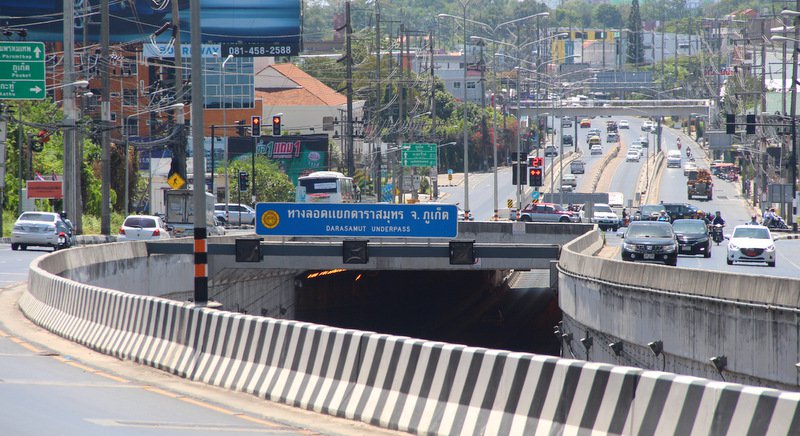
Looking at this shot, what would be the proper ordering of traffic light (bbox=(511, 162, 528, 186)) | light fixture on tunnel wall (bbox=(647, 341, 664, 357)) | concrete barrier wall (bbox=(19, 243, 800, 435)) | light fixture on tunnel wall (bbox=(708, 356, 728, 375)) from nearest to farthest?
concrete barrier wall (bbox=(19, 243, 800, 435)) < light fixture on tunnel wall (bbox=(708, 356, 728, 375)) < light fixture on tunnel wall (bbox=(647, 341, 664, 357)) < traffic light (bbox=(511, 162, 528, 186))

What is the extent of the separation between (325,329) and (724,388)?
243 inches

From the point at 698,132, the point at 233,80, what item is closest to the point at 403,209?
the point at 233,80

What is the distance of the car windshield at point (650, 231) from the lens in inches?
1674

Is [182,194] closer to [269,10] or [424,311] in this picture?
[424,311]

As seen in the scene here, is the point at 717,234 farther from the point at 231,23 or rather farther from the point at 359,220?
the point at 231,23

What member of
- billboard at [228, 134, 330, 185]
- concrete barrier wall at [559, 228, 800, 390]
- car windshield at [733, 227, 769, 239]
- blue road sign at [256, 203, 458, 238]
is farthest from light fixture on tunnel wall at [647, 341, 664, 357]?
billboard at [228, 134, 330, 185]

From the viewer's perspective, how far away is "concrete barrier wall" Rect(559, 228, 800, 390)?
20.1 m

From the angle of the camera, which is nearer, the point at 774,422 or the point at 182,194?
the point at 774,422

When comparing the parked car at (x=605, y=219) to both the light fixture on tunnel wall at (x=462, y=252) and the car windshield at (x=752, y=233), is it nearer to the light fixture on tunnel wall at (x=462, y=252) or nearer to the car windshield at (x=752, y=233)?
the car windshield at (x=752, y=233)

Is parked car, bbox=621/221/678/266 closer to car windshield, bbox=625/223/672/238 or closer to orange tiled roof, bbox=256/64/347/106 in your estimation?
car windshield, bbox=625/223/672/238

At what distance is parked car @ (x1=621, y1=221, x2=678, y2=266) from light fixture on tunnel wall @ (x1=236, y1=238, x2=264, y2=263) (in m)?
11.3

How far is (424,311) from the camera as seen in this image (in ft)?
179

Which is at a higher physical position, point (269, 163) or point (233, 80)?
point (233, 80)

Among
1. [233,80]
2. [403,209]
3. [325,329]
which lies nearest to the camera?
[325,329]
